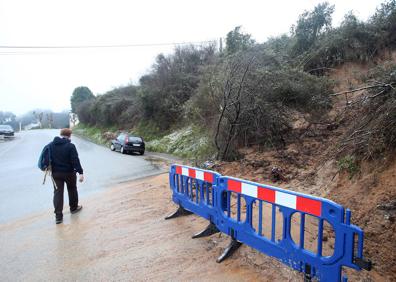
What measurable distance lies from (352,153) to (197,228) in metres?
3.59

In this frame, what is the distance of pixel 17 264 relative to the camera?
4.22 m

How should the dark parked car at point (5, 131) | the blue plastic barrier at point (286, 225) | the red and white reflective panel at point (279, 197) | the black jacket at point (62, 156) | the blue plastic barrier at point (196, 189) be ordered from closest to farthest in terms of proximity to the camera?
1. the blue plastic barrier at point (286, 225)
2. the red and white reflective panel at point (279, 197)
3. the blue plastic barrier at point (196, 189)
4. the black jacket at point (62, 156)
5. the dark parked car at point (5, 131)

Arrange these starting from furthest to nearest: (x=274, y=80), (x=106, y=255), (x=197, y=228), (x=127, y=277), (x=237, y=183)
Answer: (x=274, y=80) → (x=197, y=228) → (x=106, y=255) → (x=237, y=183) → (x=127, y=277)

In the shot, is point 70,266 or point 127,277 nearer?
point 127,277

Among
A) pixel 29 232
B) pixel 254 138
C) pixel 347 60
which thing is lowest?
pixel 29 232

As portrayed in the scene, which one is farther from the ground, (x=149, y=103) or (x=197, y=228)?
(x=149, y=103)

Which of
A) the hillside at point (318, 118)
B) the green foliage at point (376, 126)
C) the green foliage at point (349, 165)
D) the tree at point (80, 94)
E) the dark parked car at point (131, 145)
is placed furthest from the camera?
the tree at point (80, 94)

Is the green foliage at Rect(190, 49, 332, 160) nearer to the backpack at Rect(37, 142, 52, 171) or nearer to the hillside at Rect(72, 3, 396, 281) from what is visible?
the hillside at Rect(72, 3, 396, 281)

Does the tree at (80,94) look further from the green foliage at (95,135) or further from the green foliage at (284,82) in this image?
the green foliage at (284,82)

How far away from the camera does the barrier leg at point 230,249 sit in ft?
12.9

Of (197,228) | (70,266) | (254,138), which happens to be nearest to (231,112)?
(254,138)

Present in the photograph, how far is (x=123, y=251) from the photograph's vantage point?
4.41 m

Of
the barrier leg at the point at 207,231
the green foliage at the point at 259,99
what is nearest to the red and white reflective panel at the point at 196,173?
the barrier leg at the point at 207,231

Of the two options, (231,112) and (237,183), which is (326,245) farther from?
(231,112)
